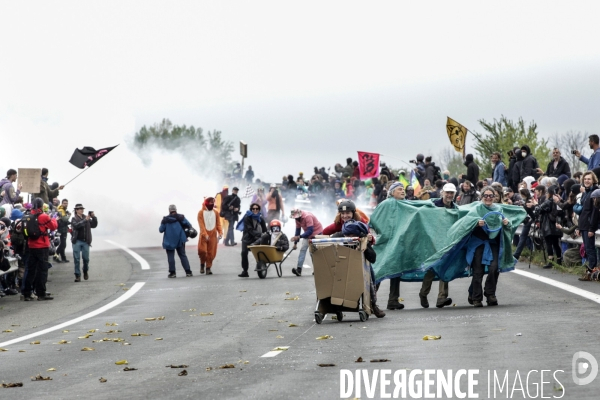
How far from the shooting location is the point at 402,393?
9352 millimetres

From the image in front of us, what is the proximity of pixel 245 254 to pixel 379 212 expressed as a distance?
923 cm

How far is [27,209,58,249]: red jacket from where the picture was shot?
2319cm

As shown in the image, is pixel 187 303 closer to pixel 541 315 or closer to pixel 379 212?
pixel 379 212

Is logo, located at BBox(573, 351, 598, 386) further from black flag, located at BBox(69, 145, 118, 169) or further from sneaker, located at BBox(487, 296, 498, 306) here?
black flag, located at BBox(69, 145, 118, 169)

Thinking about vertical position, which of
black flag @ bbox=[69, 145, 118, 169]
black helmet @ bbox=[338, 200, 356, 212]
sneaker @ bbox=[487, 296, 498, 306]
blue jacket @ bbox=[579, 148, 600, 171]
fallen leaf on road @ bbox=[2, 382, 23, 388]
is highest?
black flag @ bbox=[69, 145, 118, 169]

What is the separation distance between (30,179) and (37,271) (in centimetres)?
746

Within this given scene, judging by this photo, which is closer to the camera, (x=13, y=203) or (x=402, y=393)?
(x=402, y=393)

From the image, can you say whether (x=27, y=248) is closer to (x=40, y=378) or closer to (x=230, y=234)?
(x=40, y=378)

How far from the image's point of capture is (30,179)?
3041 centimetres

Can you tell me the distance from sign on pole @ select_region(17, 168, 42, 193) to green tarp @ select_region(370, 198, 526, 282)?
14.4 m

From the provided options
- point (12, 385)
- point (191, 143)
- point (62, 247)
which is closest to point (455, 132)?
point (62, 247)

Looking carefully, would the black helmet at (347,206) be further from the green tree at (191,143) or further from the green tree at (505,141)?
the green tree at (191,143)

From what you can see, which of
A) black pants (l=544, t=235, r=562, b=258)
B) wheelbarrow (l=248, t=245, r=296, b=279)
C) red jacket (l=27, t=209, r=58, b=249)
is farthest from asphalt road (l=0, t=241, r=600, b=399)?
wheelbarrow (l=248, t=245, r=296, b=279)

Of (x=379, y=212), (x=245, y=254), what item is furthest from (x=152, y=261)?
(x=379, y=212)
